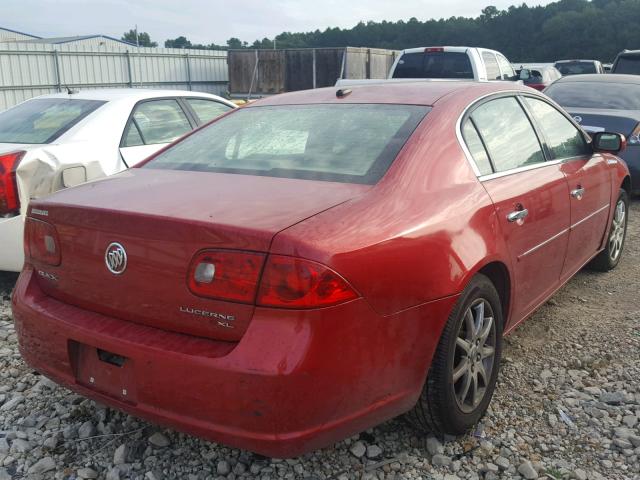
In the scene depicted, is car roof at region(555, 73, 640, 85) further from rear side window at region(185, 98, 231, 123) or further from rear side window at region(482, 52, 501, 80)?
rear side window at region(185, 98, 231, 123)

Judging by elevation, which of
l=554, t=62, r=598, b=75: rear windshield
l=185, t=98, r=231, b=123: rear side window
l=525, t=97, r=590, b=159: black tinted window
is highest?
l=525, t=97, r=590, b=159: black tinted window

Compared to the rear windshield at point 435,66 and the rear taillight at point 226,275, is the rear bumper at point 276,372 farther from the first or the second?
the rear windshield at point 435,66

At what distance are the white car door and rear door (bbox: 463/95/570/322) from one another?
309 cm

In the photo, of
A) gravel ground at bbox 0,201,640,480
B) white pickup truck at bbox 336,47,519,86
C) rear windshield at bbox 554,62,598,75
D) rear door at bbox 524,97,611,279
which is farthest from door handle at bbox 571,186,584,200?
rear windshield at bbox 554,62,598,75

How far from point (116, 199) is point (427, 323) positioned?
1253 millimetres

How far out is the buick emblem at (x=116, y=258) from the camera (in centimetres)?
221

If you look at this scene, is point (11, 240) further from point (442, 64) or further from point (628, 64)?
point (628, 64)

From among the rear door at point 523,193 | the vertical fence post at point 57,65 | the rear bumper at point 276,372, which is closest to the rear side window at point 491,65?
the rear door at point 523,193

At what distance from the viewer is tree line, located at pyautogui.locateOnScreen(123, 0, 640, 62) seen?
185 feet

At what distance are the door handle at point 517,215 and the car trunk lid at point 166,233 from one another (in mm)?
837

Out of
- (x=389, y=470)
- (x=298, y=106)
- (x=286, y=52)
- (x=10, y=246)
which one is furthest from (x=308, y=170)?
(x=286, y=52)

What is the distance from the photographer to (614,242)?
16.3 ft

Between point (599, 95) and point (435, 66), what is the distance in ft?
11.8

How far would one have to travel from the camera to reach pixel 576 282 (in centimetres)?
479
